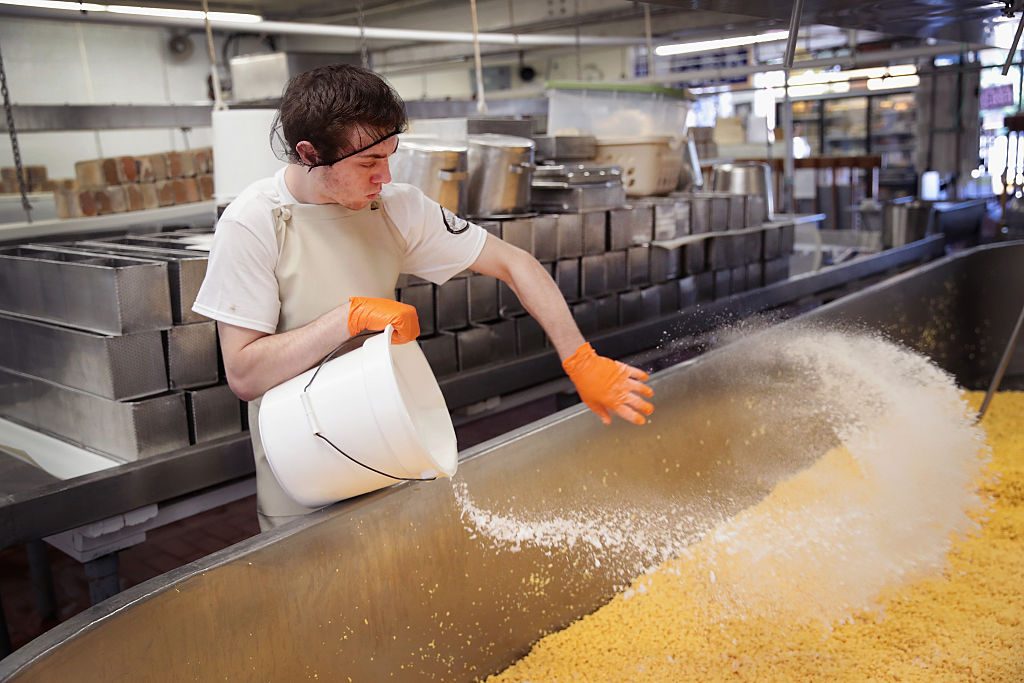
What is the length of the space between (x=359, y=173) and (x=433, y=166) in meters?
0.83

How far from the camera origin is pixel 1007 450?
2594mm

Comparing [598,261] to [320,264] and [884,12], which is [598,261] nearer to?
[884,12]

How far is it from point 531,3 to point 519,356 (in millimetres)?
7528

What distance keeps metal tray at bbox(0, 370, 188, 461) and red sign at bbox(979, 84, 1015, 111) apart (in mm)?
5611

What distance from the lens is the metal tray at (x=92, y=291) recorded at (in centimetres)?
158

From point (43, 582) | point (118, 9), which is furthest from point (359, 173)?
point (118, 9)

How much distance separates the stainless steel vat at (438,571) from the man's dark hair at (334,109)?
1.87ft

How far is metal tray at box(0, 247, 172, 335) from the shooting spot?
5.20ft

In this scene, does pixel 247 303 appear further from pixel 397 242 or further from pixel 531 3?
pixel 531 3

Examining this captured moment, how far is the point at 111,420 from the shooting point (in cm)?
165

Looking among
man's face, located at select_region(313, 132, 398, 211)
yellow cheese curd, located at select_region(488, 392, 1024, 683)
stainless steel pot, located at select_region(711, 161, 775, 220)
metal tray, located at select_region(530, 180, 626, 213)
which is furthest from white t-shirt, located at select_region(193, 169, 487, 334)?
stainless steel pot, located at select_region(711, 161, 775, 220)

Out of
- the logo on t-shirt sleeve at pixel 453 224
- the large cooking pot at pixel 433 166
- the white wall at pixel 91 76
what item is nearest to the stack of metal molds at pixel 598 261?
the large cooking pot at pixel 433 166

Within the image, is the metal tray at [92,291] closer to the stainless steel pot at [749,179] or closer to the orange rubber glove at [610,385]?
the orange rubber glove at [610,385]

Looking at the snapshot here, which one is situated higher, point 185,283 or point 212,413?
point 185,283
